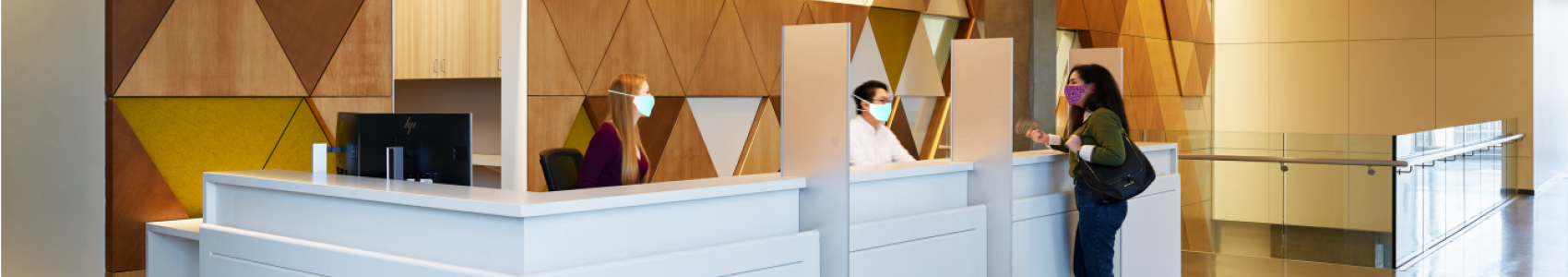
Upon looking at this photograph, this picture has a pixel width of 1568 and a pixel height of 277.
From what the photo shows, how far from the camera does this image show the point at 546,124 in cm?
519

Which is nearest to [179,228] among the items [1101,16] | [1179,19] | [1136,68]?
[1101,16]

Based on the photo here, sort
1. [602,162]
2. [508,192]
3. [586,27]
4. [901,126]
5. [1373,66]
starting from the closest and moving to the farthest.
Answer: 1. [508,192]
2. [602,162]
3. [586,27]
4. [901,126]
5. [1373,66]

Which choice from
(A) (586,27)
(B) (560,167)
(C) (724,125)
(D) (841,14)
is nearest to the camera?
(B) (560,167)

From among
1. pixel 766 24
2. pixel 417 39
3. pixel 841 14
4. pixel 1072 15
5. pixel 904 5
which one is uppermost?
pixel 1072 15

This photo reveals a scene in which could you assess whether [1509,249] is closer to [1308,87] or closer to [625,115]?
[1308,87]

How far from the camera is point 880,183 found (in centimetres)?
335

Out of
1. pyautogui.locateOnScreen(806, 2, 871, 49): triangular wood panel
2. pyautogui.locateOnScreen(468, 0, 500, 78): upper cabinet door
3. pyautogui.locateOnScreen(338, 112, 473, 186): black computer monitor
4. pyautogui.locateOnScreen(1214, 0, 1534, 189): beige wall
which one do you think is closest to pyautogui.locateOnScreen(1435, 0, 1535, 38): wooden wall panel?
pyautogui.locateOnScreen(1214, 0, 1534, 189): beige wall

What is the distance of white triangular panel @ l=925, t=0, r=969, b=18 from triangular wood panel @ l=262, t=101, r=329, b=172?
4.93m

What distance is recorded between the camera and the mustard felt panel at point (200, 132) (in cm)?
363

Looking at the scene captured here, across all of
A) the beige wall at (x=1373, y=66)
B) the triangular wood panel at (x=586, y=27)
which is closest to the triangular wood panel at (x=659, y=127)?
the triangular wood panel at (x=586, y=27)

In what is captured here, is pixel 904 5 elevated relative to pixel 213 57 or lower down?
elevated

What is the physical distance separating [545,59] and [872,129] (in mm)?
1778

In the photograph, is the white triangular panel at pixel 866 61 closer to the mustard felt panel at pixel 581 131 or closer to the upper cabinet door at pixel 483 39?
the mustard felt panel at pixel 581 131

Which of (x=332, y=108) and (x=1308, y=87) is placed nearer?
(x=332, y=108)
